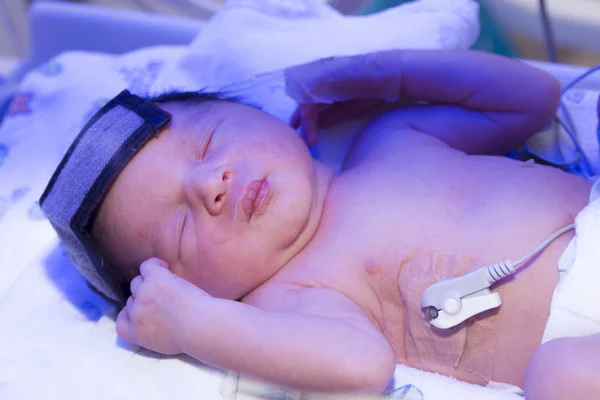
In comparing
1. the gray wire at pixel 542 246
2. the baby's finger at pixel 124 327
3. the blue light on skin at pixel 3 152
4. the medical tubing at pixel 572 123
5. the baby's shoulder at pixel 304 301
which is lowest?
the blue light on skin at pixel 3 152

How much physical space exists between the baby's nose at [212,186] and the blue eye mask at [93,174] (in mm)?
134

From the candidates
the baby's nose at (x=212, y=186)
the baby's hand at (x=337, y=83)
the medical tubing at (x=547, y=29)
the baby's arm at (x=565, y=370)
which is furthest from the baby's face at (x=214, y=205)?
the medical tubing at (x=547, y=29)

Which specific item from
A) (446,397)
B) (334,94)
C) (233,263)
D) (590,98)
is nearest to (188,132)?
(233,263)

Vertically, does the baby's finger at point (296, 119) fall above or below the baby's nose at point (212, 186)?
below

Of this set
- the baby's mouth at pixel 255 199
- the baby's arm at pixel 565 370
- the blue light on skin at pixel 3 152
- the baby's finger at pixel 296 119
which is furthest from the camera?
the blue light on skin at pixel 3 152

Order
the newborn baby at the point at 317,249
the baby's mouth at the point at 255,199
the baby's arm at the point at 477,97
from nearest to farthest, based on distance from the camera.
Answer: the newborn baby at the point at 317,249
the baby's mouth at the point at 255,199
the baby's arm at the point at 477,97

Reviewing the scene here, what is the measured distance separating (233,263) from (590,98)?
0.89 metres

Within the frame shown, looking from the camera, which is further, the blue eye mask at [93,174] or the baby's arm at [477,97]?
the baby's arm at [477,97]

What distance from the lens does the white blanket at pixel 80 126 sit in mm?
976

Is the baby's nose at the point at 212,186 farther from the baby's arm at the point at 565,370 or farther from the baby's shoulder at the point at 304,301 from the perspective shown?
the baby's arm at the point at 565,370

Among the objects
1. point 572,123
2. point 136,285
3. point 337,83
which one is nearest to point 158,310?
point 136,285

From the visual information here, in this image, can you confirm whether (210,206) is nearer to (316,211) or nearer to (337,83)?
(316,211)

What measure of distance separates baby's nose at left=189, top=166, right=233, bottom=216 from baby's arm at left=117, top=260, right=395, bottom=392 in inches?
5.0

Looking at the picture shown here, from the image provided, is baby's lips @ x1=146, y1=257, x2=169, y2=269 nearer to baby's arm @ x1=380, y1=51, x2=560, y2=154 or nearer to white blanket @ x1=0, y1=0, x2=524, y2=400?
white blanket @ x1=0, y1=0, x2=524, y2=400
